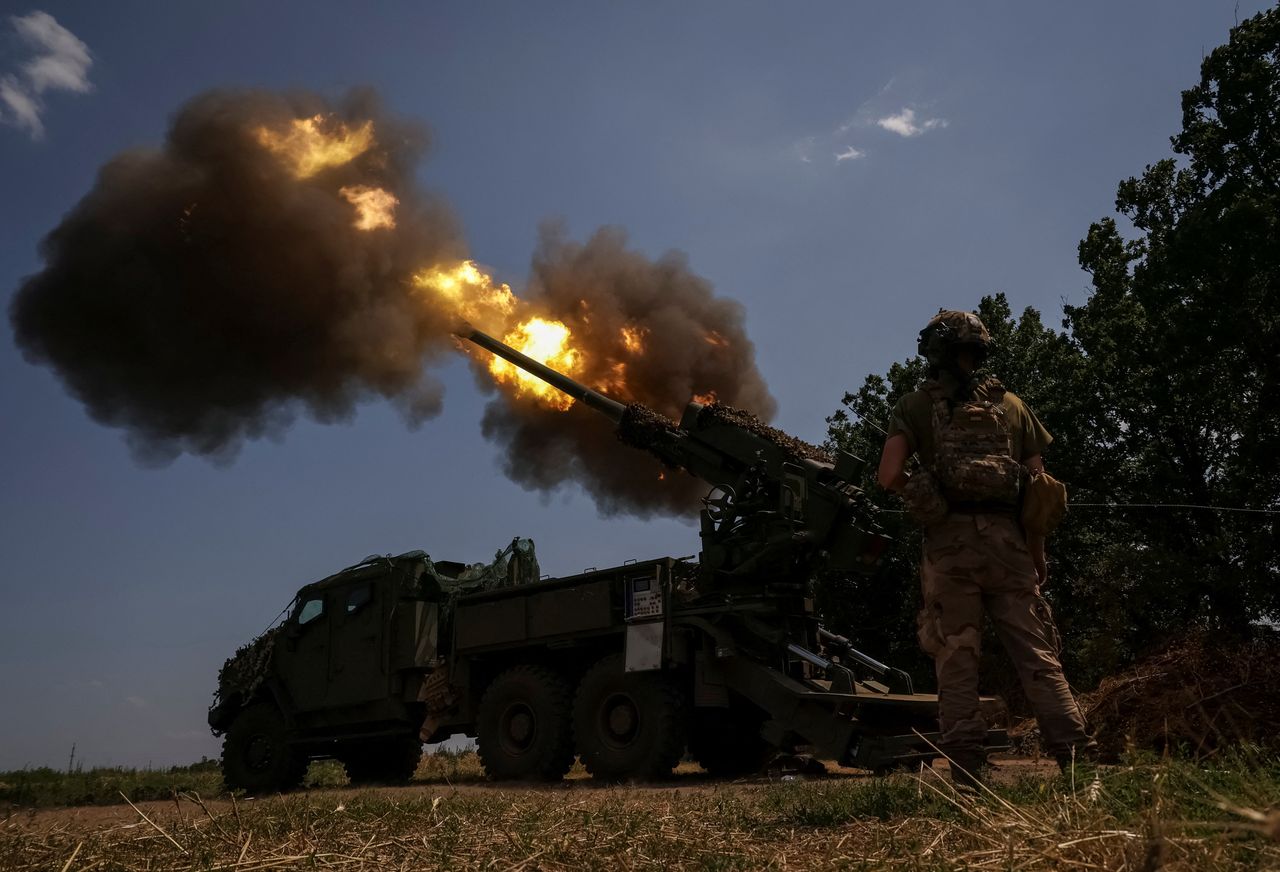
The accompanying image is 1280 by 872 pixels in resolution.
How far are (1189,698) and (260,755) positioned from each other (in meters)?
10.9

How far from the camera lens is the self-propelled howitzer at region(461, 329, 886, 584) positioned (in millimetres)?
10422

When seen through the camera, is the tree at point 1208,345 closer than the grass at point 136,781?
No

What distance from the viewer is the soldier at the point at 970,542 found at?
4992mm

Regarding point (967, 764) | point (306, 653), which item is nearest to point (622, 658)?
point (306, 653)

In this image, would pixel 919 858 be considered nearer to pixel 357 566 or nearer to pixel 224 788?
pixel 357 566

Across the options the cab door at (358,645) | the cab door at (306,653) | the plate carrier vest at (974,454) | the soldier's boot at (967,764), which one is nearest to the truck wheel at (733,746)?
the cab door at (358,645)

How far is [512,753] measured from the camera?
11180 mm

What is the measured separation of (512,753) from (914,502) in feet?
23.9

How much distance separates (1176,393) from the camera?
2312 centimetres

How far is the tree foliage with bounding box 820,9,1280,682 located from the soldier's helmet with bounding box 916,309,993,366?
1491 cm

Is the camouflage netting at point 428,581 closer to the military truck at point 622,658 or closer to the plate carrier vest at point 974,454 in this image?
the military truck at point 622,658

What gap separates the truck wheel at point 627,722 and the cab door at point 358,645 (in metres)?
3.04

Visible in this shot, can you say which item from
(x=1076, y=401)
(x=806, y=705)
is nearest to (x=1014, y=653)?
(x=806, y=705)

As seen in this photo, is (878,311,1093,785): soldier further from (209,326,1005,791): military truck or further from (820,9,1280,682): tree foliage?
(820,9,1280,682): tree foliage
